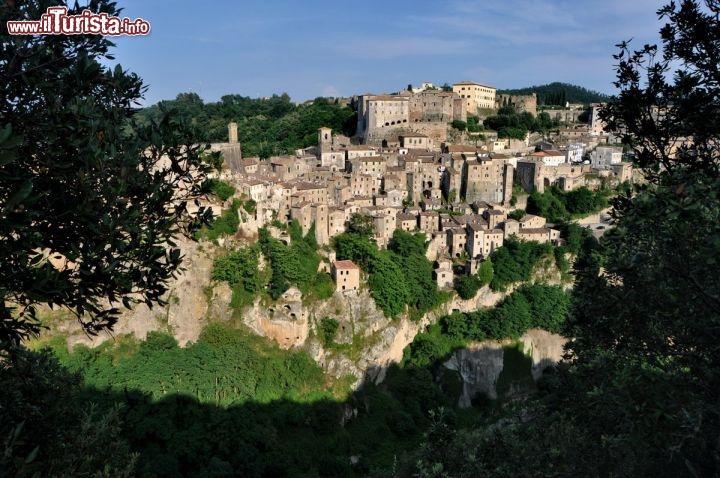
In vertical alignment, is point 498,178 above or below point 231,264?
above

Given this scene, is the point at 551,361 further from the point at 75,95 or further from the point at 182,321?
the point at 75,95

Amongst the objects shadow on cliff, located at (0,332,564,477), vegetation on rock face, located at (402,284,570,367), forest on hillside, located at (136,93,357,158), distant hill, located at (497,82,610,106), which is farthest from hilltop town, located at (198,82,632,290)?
distant hill, located at (497,82,610,106)

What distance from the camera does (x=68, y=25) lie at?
15.4ft

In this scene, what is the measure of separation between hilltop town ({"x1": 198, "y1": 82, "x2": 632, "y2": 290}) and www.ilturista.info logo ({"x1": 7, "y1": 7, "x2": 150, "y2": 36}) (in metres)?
19.0

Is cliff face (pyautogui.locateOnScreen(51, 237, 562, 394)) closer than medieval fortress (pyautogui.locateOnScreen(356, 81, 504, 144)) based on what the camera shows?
Yes

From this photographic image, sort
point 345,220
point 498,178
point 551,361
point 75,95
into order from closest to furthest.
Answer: point 75,95 → point 345,220 → point 551,361 → point 498,178

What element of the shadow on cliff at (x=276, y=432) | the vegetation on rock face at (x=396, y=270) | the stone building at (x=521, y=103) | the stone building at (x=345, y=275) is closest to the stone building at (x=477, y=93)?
the stone building at (x=521, y=103)

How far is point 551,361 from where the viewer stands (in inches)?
1262

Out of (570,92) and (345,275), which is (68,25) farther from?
(570,92)

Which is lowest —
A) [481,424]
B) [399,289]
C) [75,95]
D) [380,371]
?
[481,424]

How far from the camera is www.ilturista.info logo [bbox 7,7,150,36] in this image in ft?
14.0

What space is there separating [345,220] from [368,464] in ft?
44.3

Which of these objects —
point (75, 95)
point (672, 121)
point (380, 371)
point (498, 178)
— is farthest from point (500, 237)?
point (75, 95)

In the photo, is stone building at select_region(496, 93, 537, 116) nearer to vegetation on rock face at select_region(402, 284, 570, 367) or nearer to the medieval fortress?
the medieval fortress
